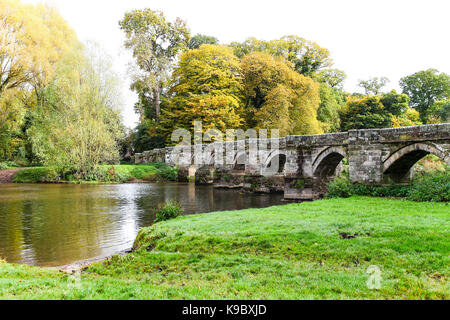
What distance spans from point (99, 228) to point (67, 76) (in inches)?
878

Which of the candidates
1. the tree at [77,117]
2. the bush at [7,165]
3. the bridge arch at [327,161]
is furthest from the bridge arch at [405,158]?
the bush at [7,165]

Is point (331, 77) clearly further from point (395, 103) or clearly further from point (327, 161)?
point (327, 161)

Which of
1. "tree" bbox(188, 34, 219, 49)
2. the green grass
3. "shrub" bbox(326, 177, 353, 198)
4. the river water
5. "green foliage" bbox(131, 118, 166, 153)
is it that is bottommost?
the river water

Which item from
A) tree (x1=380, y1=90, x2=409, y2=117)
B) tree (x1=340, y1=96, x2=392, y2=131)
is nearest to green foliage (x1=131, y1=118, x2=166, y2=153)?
tree (x1=340, y1=96, x2=392, y2=131)

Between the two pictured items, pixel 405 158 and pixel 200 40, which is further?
pixel 200 40

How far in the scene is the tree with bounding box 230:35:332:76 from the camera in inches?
1501

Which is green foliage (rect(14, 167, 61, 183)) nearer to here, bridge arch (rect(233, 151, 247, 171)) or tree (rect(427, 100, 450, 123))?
bridge arch (rect(233, 151, 247, 171))

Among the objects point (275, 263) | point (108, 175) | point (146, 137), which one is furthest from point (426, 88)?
point (275, 263)

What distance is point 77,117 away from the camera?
96.3 ft

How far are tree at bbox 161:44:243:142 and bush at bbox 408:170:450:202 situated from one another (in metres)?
20.8

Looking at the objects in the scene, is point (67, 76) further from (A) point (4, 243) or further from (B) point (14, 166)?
(A) point (4, 243)

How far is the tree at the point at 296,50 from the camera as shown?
38.1m

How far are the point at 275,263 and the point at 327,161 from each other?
46.1ft

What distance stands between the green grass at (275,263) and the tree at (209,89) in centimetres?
2292
